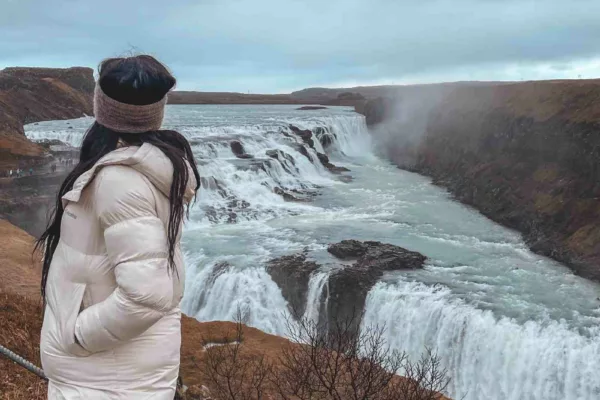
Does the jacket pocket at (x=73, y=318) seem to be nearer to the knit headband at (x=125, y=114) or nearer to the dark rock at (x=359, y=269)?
the knit headband at (x=125, y=114)

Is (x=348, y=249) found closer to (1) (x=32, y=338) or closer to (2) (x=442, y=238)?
(2) (x=442, y=238)

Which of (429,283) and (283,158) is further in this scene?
(283,158)

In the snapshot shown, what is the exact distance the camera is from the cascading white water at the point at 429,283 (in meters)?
11.7

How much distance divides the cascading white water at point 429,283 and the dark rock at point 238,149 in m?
2.34

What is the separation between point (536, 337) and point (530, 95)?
1942cm

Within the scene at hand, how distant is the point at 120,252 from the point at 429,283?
12934 millimetres

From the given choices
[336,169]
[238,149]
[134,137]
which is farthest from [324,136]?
[134,137]

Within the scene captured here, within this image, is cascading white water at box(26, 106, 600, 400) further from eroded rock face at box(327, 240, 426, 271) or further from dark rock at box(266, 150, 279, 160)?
dark rock at box(266, 150, 279, 160)

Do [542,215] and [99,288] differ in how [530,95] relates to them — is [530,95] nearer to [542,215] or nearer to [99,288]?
[542,215]

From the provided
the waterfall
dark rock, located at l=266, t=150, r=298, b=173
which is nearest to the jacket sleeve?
the waterfall

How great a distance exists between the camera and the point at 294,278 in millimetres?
14750

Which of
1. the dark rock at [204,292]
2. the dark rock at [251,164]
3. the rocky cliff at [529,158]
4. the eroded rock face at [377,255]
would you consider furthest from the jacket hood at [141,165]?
the dark rock at [251,164]

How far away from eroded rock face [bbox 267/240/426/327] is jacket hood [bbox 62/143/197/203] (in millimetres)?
11337

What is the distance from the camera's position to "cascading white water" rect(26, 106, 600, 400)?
462 inches
